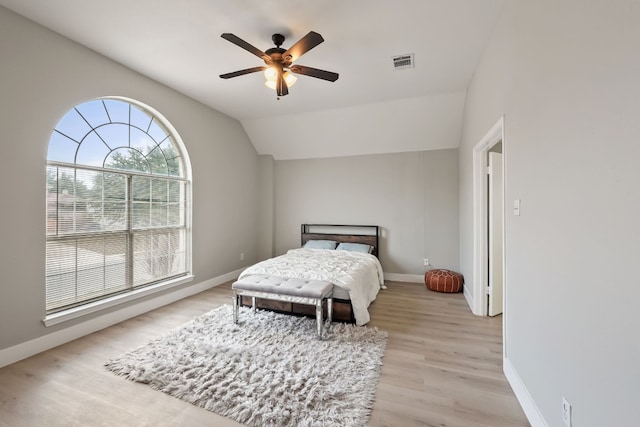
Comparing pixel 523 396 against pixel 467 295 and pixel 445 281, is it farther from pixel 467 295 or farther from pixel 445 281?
pixel 445 281

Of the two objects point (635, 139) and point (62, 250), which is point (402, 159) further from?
point (62, 250)

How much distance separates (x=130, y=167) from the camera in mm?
3266

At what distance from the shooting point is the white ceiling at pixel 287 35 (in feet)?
7.02

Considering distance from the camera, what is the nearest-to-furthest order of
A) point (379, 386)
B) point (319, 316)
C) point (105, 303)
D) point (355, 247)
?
point (379, 386)
point (319, 316)
point (105, 303)
point (355, 247)

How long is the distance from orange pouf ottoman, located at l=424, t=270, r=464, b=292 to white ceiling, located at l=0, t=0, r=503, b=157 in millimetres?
2654

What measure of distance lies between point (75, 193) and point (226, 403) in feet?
8.39

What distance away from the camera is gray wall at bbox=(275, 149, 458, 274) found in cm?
455

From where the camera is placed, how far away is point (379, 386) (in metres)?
1.94

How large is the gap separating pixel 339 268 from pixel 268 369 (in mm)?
1540

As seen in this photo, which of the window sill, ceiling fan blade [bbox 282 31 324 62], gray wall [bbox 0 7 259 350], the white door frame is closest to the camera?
ceiling fan blade [bbox 282 31 324 62]

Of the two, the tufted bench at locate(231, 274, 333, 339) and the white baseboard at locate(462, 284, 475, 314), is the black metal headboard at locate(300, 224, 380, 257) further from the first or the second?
the tufted bench at locate(231, 274, 333, 339)

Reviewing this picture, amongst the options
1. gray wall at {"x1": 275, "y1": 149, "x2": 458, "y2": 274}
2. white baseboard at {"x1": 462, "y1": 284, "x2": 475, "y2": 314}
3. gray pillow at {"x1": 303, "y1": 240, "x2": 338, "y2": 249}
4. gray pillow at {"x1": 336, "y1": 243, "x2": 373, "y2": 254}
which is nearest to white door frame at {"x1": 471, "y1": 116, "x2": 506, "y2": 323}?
white baseboard at {"x1": 462, "y1": 284, "x2": 475, "y2": 314}

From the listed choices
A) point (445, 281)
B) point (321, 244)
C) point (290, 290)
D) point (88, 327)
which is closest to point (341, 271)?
point (290, 290)

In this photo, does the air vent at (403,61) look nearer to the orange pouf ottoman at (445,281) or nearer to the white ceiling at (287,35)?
the white ceiling at (287,35)
